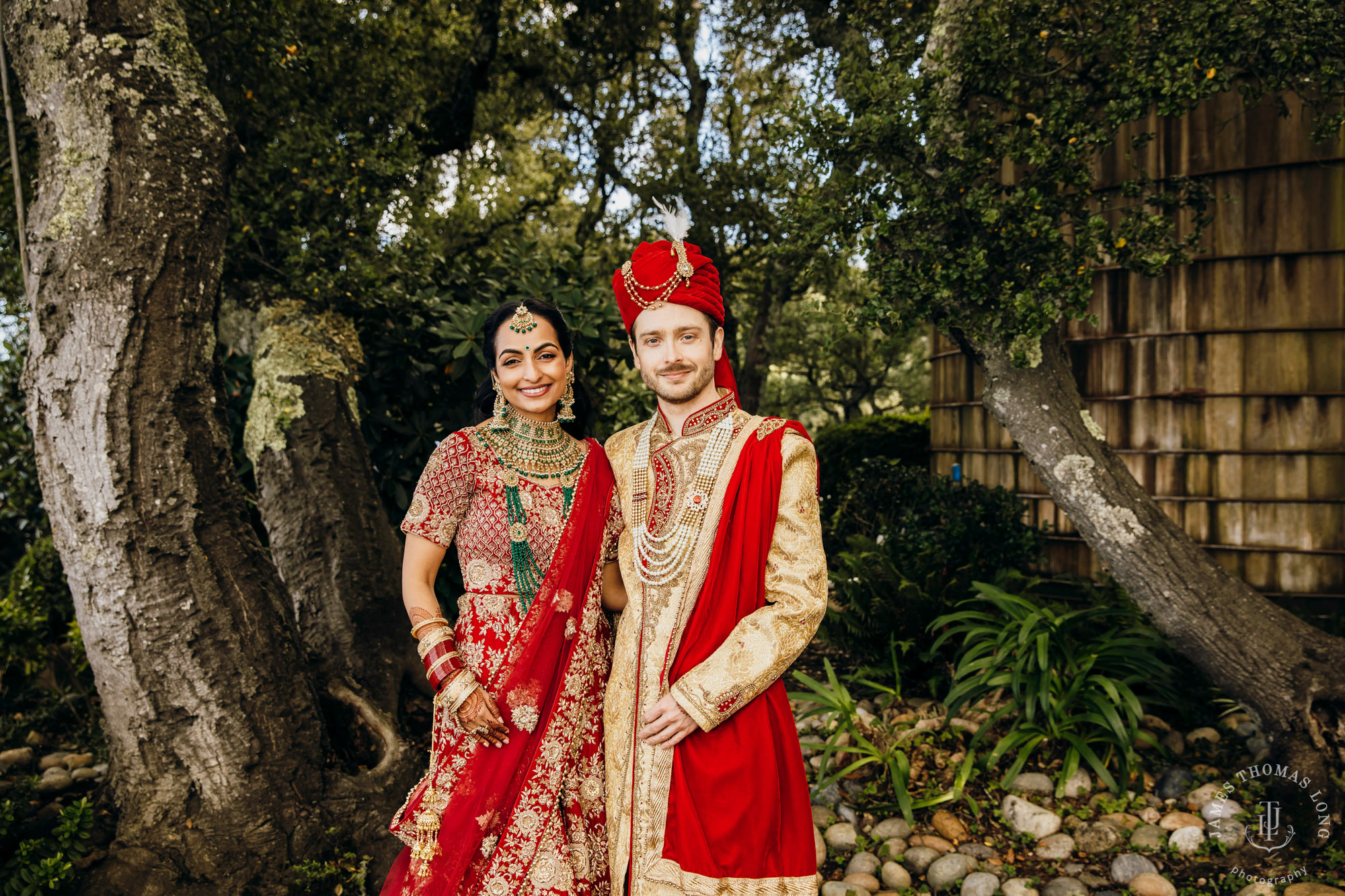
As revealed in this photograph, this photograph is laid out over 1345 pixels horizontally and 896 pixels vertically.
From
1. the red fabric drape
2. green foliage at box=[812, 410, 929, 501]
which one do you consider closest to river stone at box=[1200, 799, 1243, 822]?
the red fabric drape

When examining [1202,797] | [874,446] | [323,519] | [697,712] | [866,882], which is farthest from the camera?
[874,446]

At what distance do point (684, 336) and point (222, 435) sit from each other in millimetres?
1969

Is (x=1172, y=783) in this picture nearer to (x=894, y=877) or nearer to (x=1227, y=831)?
(x=1227, y=831)

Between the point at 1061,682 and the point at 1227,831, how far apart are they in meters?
0.84

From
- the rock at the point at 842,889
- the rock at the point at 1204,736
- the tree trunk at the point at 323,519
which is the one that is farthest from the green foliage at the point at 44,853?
the rock at the point at 1204,736

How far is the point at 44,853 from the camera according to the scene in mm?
2559

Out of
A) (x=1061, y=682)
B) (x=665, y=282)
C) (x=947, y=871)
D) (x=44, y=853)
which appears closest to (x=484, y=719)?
(x=665, y=282)

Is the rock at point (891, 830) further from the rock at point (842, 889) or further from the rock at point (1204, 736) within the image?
the rock at point (1204, 736)

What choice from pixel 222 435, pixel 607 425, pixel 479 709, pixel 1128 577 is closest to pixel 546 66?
pixel 607 425

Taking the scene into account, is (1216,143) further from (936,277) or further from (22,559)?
(22,559)

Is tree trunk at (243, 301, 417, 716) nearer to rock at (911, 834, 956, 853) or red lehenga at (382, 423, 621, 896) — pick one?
red lehenga at (382, 423, 621, 896)

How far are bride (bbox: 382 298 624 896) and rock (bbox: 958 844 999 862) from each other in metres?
1.94

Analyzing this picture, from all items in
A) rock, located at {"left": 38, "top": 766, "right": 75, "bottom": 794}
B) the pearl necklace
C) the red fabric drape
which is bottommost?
rock, located at {"left": 38, "top": 766, "right": 75, "bottom": 794}

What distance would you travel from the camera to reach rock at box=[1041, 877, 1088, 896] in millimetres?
2965
